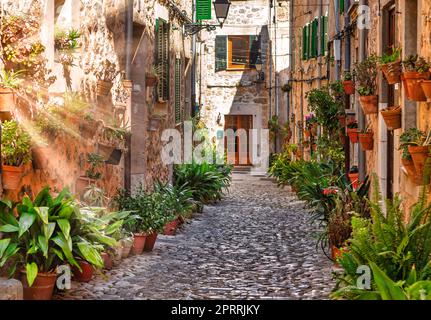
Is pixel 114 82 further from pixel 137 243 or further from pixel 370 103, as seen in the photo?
pixel 370 103

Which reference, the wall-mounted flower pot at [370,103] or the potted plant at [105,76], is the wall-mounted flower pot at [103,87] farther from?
the wall-mounted flower pot at [370,103]

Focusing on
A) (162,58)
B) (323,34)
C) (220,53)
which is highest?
(220,53)

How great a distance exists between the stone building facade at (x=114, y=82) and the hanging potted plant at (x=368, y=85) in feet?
10.6

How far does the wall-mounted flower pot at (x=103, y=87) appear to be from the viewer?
9.46m

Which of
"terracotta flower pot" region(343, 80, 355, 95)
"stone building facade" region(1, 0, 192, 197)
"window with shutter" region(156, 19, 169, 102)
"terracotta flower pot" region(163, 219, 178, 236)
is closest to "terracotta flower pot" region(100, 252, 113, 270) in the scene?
"stone building facade" region(1, 0, 192, 197)

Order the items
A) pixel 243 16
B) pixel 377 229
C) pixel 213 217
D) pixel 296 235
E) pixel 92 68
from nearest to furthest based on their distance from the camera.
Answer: pixel 377 229 → pixel 92 68 → pixel 296 235 → pixel 213 217 → pixel 243 16

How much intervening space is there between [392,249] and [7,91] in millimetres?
3359

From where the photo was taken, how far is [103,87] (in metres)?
9.55

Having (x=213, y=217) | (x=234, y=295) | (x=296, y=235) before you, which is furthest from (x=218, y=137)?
(x=234, y=295)

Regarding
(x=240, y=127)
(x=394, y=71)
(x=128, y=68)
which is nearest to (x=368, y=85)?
(x=394, y=71)

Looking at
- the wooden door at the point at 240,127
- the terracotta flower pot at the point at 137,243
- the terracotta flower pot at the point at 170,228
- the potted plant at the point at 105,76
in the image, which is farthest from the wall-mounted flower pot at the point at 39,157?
the wooden door at the point at 240,127

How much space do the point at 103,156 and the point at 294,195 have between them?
9240mm

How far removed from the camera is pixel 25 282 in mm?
6391
